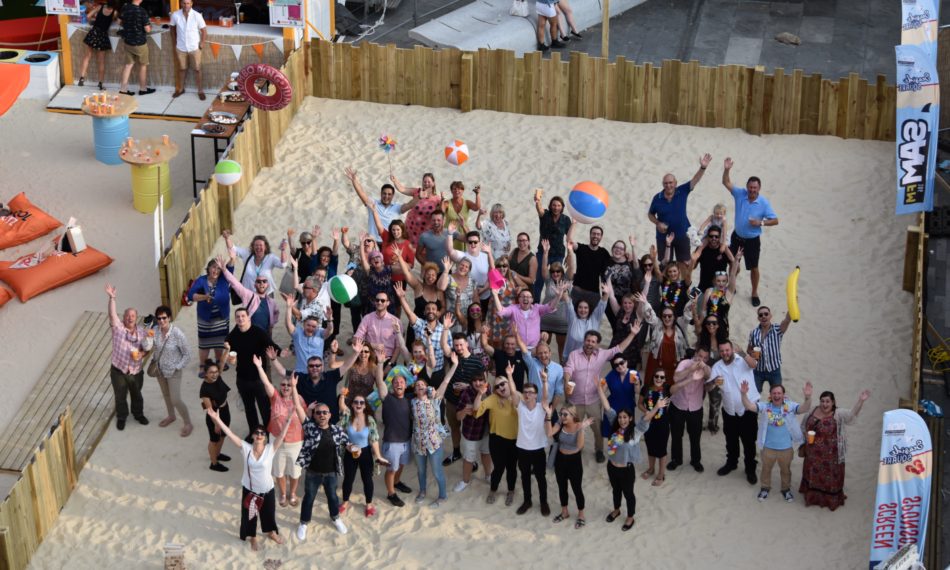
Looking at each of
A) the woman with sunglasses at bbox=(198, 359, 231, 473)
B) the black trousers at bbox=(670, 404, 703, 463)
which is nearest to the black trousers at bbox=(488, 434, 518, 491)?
the black trousers at bbox=(670, 404, 703, 463)

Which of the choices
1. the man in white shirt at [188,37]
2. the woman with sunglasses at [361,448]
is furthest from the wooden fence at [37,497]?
the man in white shirt at [188,37]

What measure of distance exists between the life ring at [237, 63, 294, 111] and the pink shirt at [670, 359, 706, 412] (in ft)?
22.8

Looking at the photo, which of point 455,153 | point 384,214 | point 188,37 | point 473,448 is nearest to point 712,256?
point 455,153

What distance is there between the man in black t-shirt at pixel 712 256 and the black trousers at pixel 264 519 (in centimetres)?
524

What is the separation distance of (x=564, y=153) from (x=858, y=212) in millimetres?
4192

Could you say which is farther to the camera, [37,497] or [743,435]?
[743,435]

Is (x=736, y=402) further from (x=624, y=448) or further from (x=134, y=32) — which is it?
(x=134, y=32)

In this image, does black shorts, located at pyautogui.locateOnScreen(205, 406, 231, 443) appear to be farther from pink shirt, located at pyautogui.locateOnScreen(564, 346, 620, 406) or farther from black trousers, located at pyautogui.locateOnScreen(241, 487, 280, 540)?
pink shirt, located at pyautogui.locateOnScreen(564, 346, 620, 406)

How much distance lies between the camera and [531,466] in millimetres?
11875

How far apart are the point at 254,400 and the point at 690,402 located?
4411mm

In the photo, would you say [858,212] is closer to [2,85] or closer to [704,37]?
[704,37]

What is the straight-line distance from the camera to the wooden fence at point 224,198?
1441 centimetres

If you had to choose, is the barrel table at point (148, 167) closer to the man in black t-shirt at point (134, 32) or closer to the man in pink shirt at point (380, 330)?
the man in black t-shirt at point (134, 32)

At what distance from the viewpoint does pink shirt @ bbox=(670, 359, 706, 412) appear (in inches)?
464
